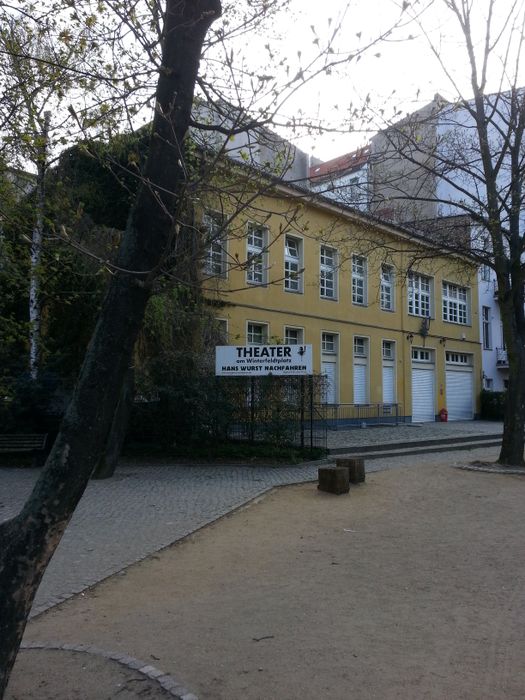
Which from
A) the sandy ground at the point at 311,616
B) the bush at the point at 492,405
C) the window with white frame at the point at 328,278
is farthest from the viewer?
the bush at the point at 492,405

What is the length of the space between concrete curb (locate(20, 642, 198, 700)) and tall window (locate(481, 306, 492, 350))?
3335 cm

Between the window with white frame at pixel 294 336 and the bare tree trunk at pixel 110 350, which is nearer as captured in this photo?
the bare tree trunk at pixel 110 350

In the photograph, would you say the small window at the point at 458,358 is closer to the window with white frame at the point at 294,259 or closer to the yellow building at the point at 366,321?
the yellow building at the point at 366,321

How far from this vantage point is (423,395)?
29.8 m

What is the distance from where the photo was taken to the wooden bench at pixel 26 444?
14531mm

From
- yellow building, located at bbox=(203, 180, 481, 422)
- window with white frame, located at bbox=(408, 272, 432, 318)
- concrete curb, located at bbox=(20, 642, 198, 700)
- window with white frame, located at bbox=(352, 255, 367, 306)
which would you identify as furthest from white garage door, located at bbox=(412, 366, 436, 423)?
concrete curb, located at bbox=(20, 642, 198, 700)

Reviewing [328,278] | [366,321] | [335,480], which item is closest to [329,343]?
[366,321]

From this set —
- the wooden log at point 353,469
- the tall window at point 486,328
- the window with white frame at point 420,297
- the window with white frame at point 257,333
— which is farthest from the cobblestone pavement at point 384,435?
the tall window at point 486,328

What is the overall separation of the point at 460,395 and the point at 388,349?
20.6ft

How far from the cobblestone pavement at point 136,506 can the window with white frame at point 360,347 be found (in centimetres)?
1093

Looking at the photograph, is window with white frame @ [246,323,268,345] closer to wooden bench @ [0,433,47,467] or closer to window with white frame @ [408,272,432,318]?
window with white frame @ [408,272,432,318]

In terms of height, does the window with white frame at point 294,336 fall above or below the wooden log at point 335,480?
above

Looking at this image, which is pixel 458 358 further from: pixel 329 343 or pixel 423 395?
pixel 329 343

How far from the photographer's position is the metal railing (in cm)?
2403
